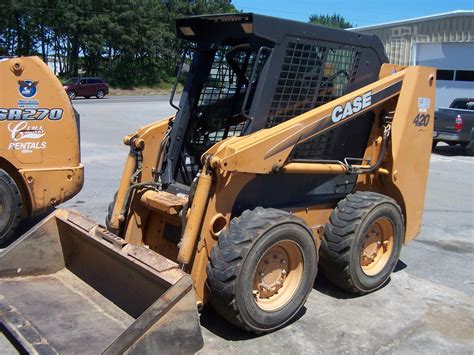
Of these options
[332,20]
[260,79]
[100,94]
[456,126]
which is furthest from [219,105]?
[332,20]

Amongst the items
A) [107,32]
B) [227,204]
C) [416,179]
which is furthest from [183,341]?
[107,32]

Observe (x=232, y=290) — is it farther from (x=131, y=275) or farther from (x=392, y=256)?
(x=392, y=256)

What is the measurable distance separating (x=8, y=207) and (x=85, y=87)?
34867 millimetres

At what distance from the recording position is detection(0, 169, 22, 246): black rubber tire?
6129 millimetres

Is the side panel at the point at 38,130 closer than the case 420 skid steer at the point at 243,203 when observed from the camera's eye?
No

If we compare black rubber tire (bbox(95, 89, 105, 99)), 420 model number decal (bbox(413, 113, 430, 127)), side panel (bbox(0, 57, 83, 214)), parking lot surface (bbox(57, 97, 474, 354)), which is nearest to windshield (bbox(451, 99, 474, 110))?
parking lot surface (bbox(57, 97, 474, 354))

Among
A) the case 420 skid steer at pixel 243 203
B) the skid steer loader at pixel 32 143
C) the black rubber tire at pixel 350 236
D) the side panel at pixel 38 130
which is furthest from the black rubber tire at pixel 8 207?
the black rubber tire at pixel 350 236

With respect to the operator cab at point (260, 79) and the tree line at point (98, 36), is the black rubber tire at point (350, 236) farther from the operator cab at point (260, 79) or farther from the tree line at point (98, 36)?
the tree line at point (98, 36)

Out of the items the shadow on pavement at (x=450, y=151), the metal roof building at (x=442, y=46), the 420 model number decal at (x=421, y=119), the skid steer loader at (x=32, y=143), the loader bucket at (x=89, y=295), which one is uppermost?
the metal roof building at (x=442, y=46)

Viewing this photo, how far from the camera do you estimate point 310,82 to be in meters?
4.93

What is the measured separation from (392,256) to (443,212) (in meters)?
3.99

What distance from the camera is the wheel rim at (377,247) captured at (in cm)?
519

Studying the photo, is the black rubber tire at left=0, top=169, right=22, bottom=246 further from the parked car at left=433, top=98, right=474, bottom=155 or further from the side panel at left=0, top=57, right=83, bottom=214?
the parked car at left=433, top=98, right=474, bottom=155

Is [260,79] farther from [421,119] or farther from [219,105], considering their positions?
[421,119]
